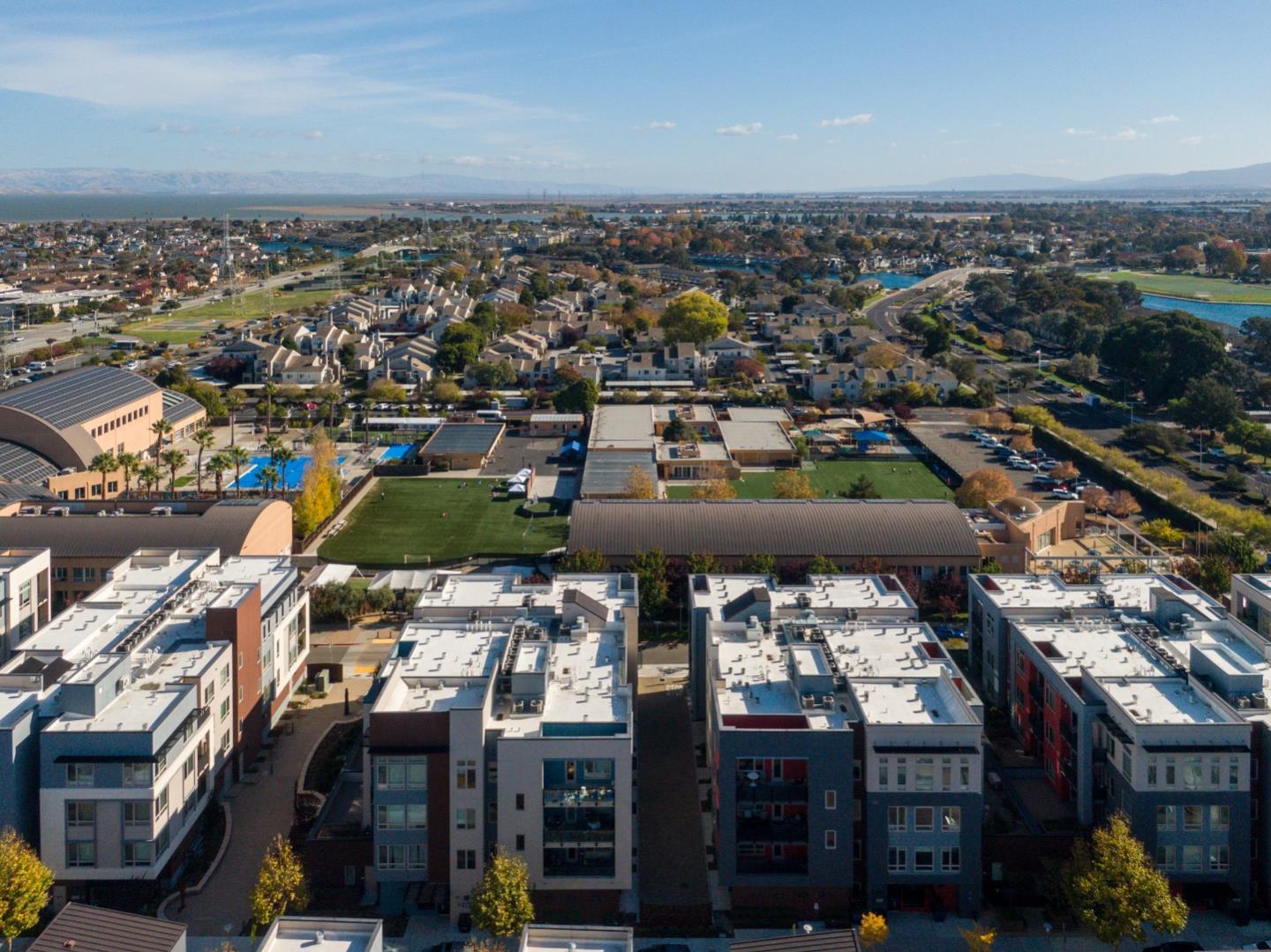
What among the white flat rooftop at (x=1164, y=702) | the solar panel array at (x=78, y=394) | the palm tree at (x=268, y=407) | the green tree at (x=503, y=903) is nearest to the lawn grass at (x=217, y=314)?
the palm tree at (x=268, y=407)

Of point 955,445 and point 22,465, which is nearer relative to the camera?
point 22,465

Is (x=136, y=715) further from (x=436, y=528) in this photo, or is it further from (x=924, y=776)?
(x=436, y=528)

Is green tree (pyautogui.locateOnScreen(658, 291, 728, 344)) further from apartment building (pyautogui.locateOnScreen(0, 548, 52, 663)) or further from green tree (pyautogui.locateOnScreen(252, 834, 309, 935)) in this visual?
green tree (pyautogui.locateOnScreen(252, 834, 309, 935))

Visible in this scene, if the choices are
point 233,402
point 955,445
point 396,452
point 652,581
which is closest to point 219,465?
point 396,452

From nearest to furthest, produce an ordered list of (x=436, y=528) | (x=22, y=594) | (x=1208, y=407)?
(x=22, y=594) → (x=436, y=528) → (x=1208, y=407)

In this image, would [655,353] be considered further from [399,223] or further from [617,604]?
[399,223]

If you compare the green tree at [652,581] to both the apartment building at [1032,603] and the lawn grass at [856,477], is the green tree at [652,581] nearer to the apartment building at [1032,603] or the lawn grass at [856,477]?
the apartment building at [1032,603]
